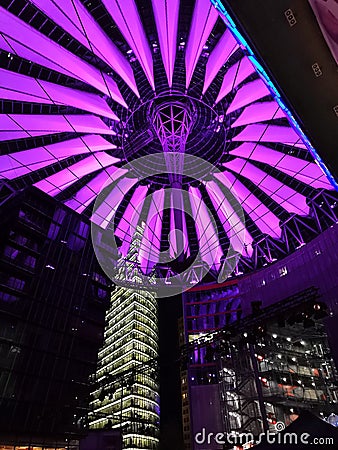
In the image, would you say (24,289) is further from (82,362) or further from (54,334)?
(82,362)

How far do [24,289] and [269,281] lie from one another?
74.7 ft

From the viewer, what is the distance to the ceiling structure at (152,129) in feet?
58.7

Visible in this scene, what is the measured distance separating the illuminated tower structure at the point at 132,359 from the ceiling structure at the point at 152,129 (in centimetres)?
2829

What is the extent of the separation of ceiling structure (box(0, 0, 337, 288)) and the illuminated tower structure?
92.8 ft

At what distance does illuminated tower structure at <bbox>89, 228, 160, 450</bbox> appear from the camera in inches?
2301

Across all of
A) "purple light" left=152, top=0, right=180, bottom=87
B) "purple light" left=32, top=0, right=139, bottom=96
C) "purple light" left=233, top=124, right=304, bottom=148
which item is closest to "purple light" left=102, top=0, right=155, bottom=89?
"purple light" left=152, top=0, right=180, bottom=87

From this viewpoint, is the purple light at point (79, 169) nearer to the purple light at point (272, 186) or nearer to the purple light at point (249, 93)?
the purple light at point (272, 186)

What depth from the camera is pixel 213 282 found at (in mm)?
45156

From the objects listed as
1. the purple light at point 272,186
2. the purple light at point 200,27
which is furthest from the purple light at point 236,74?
the purple light at point 272,186

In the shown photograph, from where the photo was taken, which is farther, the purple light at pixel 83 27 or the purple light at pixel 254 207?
the purple light at pixel 254 207

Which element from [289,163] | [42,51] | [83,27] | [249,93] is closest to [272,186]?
[289,163]

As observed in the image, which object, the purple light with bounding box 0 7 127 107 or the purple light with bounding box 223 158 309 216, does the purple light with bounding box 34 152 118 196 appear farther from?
the purple light with bounding box 223 158 309 216

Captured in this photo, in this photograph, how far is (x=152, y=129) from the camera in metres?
27.2

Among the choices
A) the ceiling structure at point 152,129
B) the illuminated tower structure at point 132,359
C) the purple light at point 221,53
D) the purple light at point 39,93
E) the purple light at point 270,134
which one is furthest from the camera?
the illuminated tower structure at point 132,359
